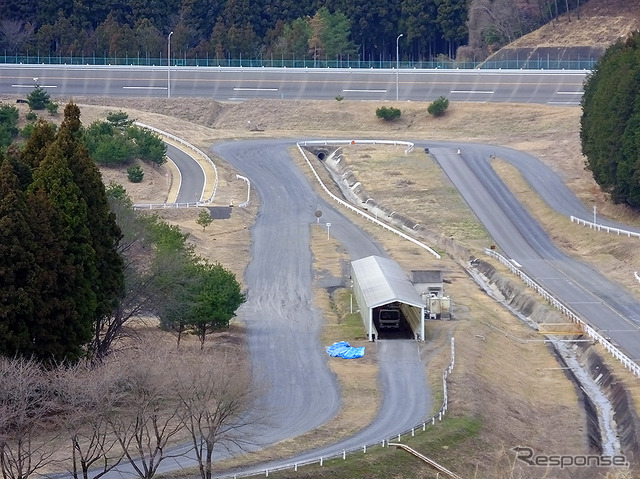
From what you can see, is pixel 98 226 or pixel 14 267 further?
pixel 98 226

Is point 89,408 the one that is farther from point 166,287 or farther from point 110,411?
point 166,287

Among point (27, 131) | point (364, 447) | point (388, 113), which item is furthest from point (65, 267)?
point (388, 113)

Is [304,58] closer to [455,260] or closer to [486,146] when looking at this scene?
[486,146]

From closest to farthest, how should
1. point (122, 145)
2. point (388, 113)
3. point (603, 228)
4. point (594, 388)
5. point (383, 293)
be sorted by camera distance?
1. point (594, 388)
2. point (383, 293)
3. point (603, 228)
4. point (122, 145)
5. point (388, 113)

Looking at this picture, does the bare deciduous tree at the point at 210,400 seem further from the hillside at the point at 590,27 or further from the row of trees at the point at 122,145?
the hillside at the point at 590,27

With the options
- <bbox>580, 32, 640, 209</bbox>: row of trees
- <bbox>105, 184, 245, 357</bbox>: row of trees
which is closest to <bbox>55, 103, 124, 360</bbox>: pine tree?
<bbox>105, 184, 245, 357</bbox>: row of trees

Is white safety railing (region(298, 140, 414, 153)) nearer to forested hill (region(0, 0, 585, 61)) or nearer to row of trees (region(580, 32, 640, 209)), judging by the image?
row of trees (region(580, 32, 640, 209))

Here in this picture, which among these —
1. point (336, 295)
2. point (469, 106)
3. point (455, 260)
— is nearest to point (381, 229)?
point (455, 260)
